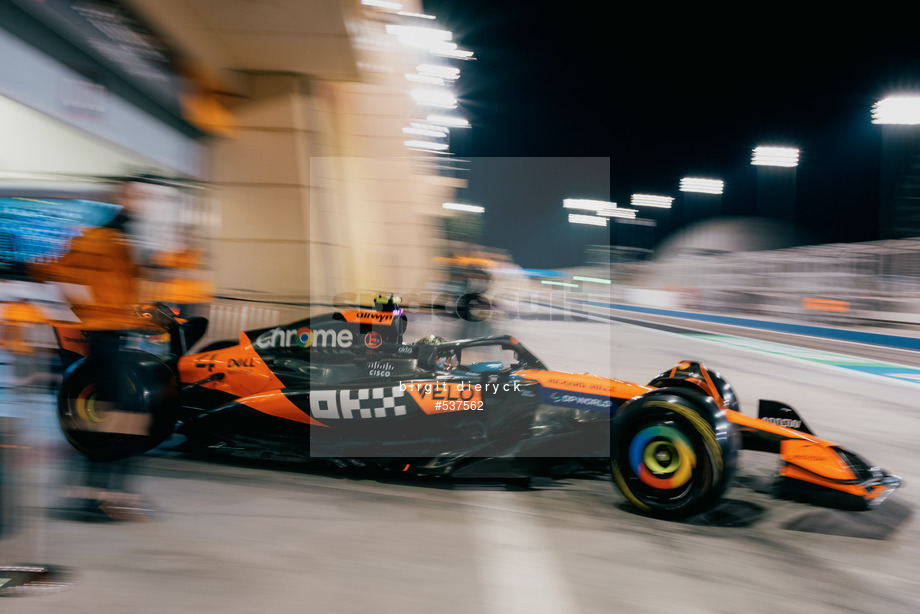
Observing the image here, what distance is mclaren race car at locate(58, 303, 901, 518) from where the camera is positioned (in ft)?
9.75

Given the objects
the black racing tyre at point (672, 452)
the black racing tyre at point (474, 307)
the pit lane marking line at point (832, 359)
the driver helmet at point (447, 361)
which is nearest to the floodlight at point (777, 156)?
the pit lane marking line at point (832, 359)

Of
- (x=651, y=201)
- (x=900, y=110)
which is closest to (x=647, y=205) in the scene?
(x=651, y=201)

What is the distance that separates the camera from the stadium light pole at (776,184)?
37000 mm

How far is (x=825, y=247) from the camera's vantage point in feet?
65.6

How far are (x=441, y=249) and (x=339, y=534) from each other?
3035 centimetres

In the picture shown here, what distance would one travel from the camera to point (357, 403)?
143 inches

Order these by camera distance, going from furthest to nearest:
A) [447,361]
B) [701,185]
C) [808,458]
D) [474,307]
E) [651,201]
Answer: [651,201], [701,185], [474,307], [447,361], [808,458]

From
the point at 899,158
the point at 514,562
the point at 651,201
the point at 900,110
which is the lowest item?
the point at 514,562

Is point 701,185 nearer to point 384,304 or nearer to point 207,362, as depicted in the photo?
point 384,304

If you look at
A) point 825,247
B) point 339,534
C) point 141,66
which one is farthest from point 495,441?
point 825,247

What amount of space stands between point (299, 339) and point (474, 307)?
9957 millimetres

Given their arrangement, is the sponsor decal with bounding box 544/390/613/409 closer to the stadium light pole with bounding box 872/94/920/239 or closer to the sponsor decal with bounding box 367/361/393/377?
the sponsor decal with bounding box 367/361/393/377

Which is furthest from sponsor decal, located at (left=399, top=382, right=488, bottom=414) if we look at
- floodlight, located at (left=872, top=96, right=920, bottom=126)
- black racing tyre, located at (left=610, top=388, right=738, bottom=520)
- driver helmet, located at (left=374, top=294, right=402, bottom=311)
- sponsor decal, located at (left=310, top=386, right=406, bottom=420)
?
floodlight, located at (left=872, top=96, right=920, bottom=126)

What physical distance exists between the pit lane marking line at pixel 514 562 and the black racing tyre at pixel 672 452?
0.56m
